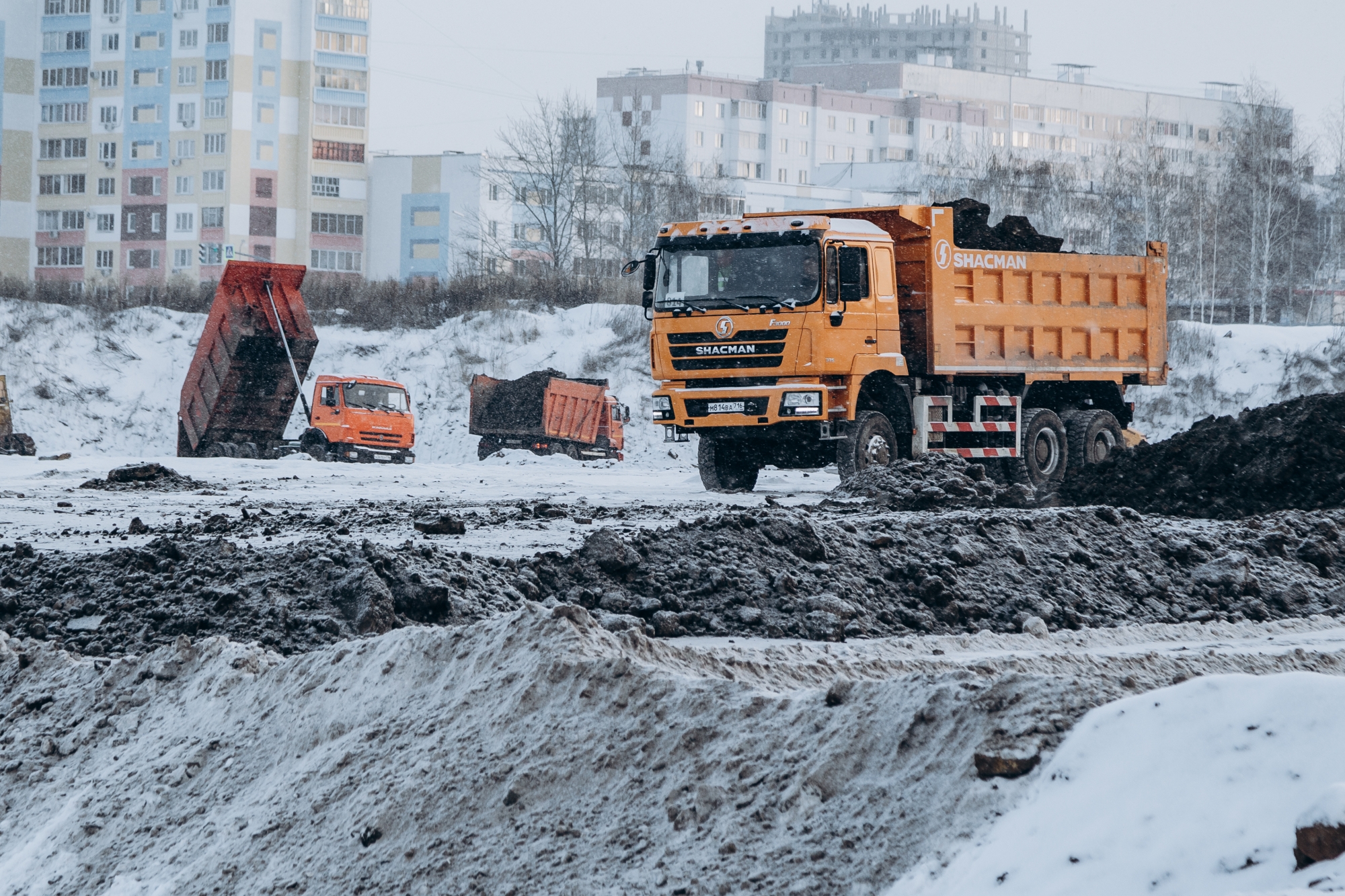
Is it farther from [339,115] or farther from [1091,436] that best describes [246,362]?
[339,115]

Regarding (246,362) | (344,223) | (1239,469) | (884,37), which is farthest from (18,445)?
(884,37)

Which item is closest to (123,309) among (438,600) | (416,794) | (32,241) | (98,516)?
(98,516)

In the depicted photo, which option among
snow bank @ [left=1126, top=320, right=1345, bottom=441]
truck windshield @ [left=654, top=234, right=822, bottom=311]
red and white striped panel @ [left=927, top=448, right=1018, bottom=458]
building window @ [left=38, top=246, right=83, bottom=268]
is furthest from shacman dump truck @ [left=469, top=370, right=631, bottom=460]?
building window @ [left=38, top=246, right=83, bottom=268]

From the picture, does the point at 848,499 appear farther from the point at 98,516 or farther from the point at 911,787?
the point at 911,787

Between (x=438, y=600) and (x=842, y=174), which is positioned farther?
(x=842, y=174)

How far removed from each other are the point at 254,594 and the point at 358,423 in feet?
75.0

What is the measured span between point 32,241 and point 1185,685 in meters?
90.6

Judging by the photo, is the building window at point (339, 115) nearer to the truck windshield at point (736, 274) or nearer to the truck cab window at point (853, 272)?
the truck windshield at point (736, 274)

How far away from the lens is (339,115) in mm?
84625

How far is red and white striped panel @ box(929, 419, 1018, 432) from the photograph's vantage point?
16.8m

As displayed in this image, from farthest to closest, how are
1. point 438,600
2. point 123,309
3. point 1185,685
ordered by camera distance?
point 123,309, point 438,600, point 1185,685

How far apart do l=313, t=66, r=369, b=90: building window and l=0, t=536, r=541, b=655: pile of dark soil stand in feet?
262

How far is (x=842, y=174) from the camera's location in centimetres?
10012

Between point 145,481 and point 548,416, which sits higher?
point 548,416
